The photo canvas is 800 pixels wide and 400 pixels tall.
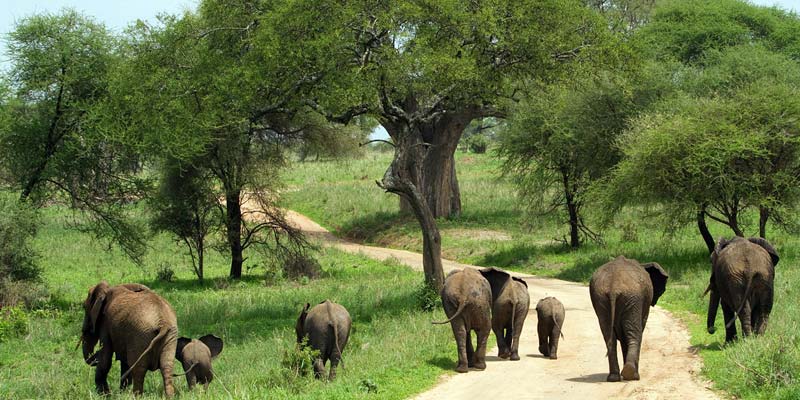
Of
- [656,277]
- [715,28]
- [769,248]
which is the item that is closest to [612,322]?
[656,277]

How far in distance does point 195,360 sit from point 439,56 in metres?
10.7

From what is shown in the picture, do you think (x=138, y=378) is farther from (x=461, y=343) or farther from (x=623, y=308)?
(x=623, y=308)

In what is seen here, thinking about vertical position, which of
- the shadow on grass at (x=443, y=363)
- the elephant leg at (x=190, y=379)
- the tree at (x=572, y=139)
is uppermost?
the tree at (x=572, y=139)

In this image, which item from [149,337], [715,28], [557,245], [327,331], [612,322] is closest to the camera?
[612,322]

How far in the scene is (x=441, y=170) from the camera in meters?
47.2

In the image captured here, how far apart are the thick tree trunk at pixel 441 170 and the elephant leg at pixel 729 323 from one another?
97.3 feet

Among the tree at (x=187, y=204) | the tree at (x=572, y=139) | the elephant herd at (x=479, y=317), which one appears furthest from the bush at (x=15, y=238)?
the tree at (x=572, y=139)

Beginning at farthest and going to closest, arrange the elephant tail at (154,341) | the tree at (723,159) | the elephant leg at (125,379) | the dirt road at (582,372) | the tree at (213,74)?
1. the tree at (723,159)
2. the tree at (213,74)
3. the elephant leg at (125,379)
4. the elephant tail at (154,341)
5. the dirt road at (582,372)

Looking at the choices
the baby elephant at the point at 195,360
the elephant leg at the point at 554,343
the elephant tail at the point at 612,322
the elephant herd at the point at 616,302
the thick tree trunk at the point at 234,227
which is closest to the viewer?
the elephant tail at the point at 612,322

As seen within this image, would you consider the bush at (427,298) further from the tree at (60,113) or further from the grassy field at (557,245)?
the tree at (60,113)

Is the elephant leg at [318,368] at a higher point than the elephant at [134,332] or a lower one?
lower

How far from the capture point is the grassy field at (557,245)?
12.6 metres

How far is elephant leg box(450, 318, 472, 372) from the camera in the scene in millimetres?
14633

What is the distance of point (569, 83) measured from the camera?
25.4 meters
